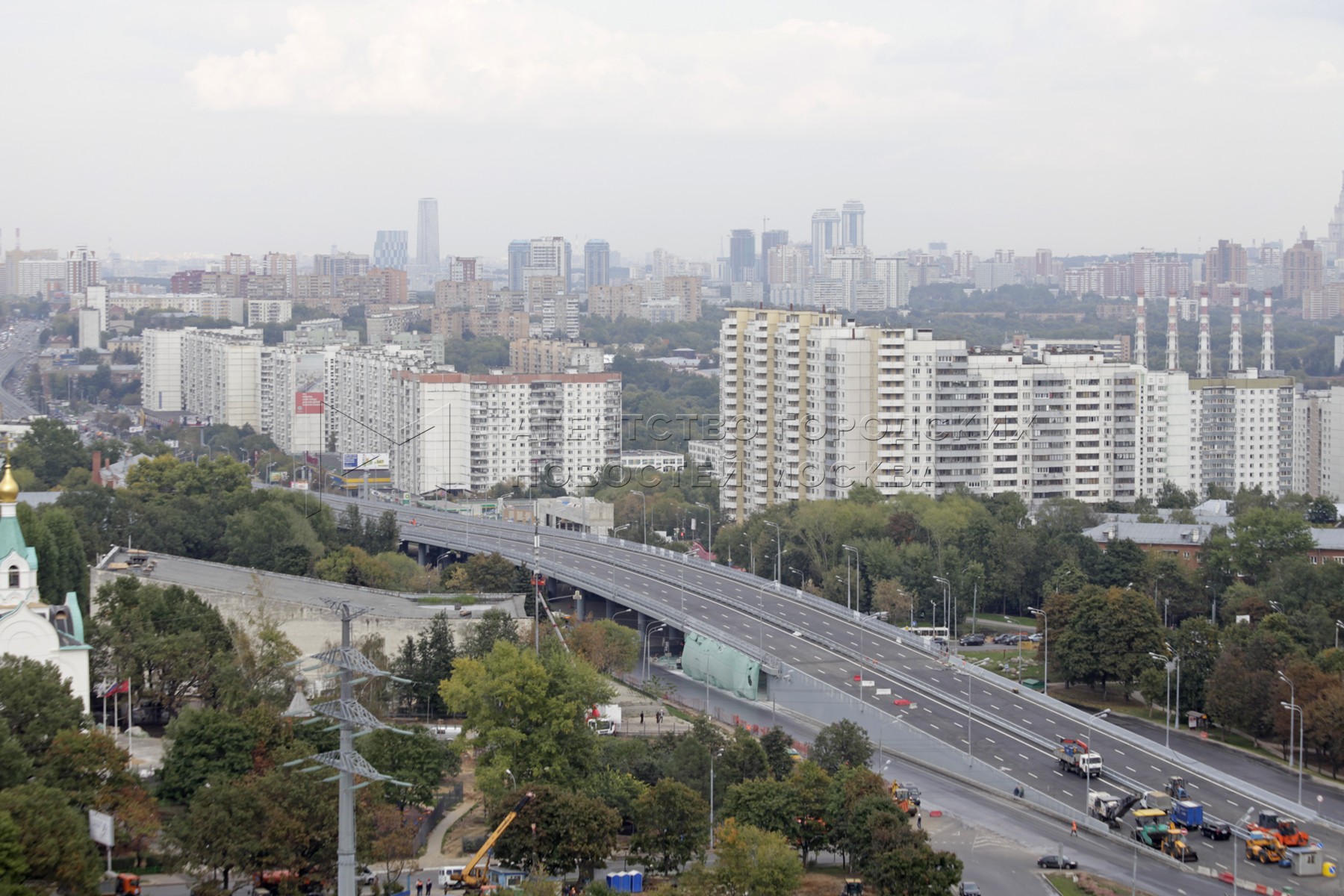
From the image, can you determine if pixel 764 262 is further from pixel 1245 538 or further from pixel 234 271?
pixel 1245 538

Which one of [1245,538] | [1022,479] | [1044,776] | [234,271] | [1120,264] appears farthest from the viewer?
[1120,264]

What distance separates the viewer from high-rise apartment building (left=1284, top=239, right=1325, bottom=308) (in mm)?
146375

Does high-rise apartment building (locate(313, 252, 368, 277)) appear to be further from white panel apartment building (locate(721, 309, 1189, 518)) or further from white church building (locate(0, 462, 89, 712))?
white church building (locate(0, 462, 89, 712))

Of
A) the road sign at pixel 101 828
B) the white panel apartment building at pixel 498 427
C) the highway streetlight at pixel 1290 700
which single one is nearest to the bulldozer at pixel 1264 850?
the highway streetlight at pixel 1290 700

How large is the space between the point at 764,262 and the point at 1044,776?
153008mm

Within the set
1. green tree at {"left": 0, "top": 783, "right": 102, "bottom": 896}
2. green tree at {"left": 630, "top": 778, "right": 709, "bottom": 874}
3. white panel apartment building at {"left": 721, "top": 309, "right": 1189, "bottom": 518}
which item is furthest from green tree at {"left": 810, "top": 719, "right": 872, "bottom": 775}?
white panel apartment building at {"left": 721, "top": 309, "right": 1189, "bottom": 518}

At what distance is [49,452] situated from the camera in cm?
5691

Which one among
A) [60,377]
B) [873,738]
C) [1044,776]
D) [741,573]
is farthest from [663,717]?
[60,377]

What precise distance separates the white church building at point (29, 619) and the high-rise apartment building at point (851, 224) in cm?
16602

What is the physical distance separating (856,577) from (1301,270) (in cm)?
12121

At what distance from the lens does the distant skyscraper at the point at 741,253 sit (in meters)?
195

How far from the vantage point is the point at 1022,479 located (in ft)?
168

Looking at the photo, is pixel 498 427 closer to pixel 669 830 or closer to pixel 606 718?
pixel 606 718

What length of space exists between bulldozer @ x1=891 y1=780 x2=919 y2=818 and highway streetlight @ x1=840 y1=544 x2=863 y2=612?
43.7 feet
